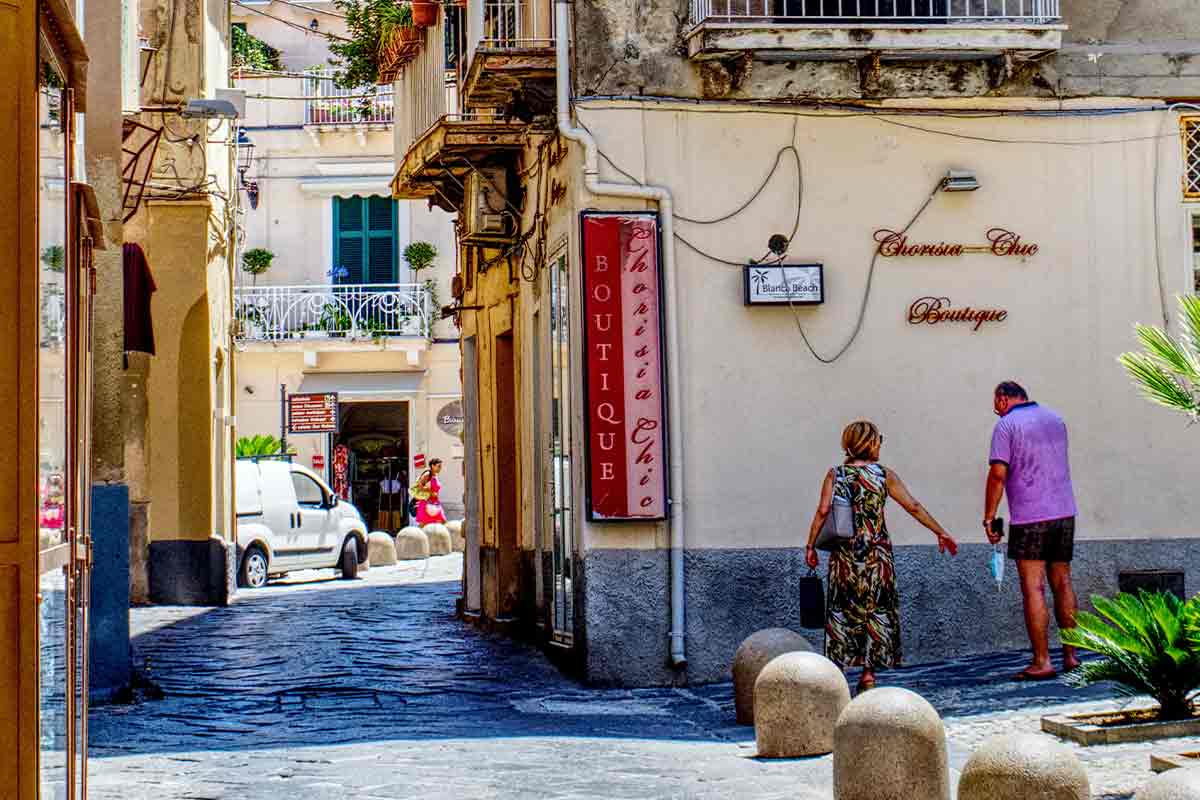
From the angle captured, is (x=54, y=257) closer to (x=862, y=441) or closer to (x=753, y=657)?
(x=753, y=657)

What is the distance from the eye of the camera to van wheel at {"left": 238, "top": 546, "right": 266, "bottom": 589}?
81.3ft

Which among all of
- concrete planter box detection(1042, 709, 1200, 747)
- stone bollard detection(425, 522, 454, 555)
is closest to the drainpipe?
concrete planter box detection(1042, 709, 1200, 747)

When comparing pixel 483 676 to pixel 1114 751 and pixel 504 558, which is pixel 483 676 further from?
pixel 1114 751

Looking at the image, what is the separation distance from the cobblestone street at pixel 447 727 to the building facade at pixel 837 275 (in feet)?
2.94

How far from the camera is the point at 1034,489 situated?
11469mm

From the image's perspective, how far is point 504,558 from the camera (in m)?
17.5

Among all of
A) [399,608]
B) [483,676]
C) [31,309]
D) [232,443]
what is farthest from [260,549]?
[31,309]

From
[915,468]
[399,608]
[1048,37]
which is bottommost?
[399,608]

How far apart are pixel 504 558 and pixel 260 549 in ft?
28.6

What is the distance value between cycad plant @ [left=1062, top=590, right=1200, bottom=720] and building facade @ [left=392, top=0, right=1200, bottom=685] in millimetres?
3973

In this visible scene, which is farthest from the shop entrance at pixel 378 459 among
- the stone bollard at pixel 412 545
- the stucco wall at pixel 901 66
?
the stucco wall at pixel 901 66

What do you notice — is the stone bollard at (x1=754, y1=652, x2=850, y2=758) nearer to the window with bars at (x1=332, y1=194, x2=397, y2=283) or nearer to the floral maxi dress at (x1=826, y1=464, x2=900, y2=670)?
the floral maxi dress at (x1=826, y1=464, x2=900, y2=670)

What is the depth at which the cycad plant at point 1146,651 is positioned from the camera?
873 centimetres

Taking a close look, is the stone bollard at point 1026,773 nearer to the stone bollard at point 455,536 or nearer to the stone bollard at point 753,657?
the stone bollard at point 753,657
